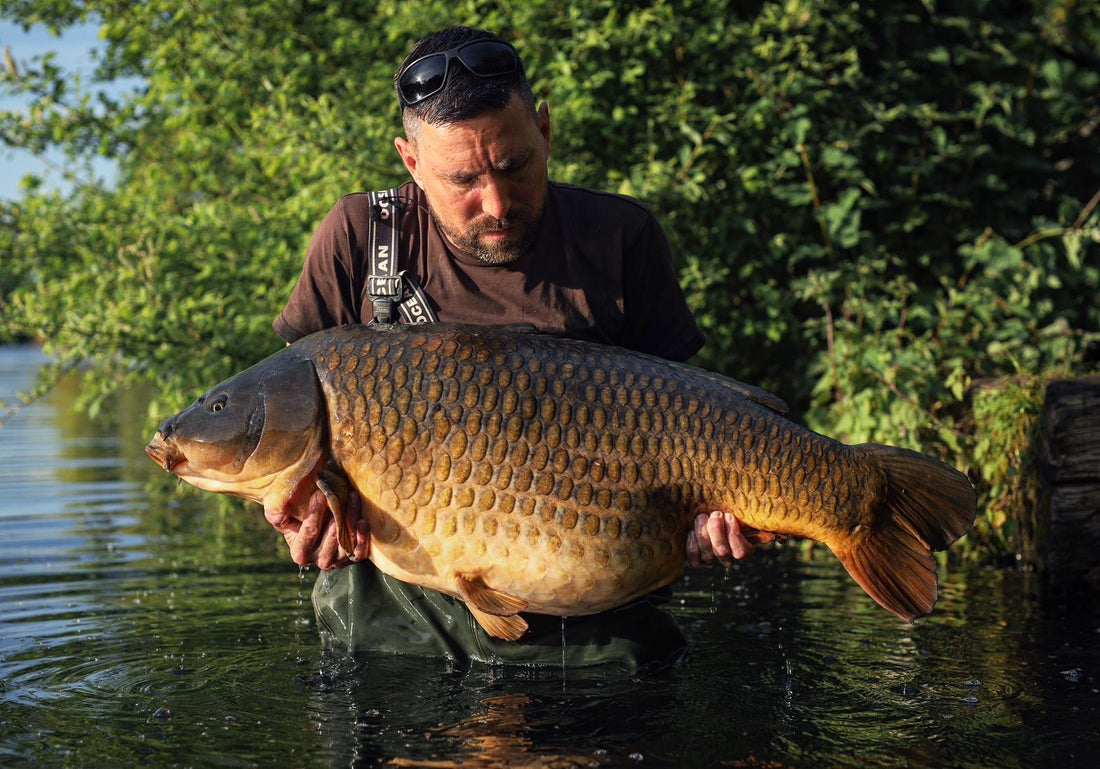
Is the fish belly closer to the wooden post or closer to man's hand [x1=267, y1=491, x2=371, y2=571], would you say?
man's hand [x1=267, y1=491, x2=371, y2=571]

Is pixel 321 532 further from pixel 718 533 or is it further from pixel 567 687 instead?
pixel 718 533

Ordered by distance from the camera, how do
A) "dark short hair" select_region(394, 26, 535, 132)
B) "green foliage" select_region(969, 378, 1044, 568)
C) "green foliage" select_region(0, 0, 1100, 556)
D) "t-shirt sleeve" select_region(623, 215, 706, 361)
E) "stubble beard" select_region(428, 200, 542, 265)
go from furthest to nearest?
"green foliage" select_region(0, 0, 1100, 556) → "green foliage" select_region(969, 378, 1044, 568) → "t-shirt sleeve" select_region(623, 215, 706, 361) → "stubble beard" select_region(428, 200, 542, 265) → "dark short hair" select_region(394, 26, 535, 132)

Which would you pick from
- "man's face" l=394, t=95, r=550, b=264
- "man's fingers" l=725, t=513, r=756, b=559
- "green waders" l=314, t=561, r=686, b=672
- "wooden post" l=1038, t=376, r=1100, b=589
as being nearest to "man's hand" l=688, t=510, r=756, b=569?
"man's fingers" l=725, t=513, r=756, b=559

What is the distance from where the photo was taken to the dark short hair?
10.7 feet

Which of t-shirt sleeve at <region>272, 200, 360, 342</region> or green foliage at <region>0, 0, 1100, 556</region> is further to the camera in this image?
green foliage at <region>0, 0, 1100, 556</region>

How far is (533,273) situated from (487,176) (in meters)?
0.37

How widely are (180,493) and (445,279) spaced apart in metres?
6.03

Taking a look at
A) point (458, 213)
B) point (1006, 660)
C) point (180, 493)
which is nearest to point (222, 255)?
point (180, 493)

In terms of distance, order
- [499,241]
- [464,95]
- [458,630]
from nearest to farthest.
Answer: [464,95] → [499,241] → [458,630]

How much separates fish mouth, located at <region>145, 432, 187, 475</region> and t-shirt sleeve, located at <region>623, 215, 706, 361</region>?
1.33 m

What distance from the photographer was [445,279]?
3529 millimetres

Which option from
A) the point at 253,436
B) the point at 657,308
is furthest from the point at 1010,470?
the point at 253,436

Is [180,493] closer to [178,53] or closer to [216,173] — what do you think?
[216,173]

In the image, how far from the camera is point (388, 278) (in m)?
3.51
